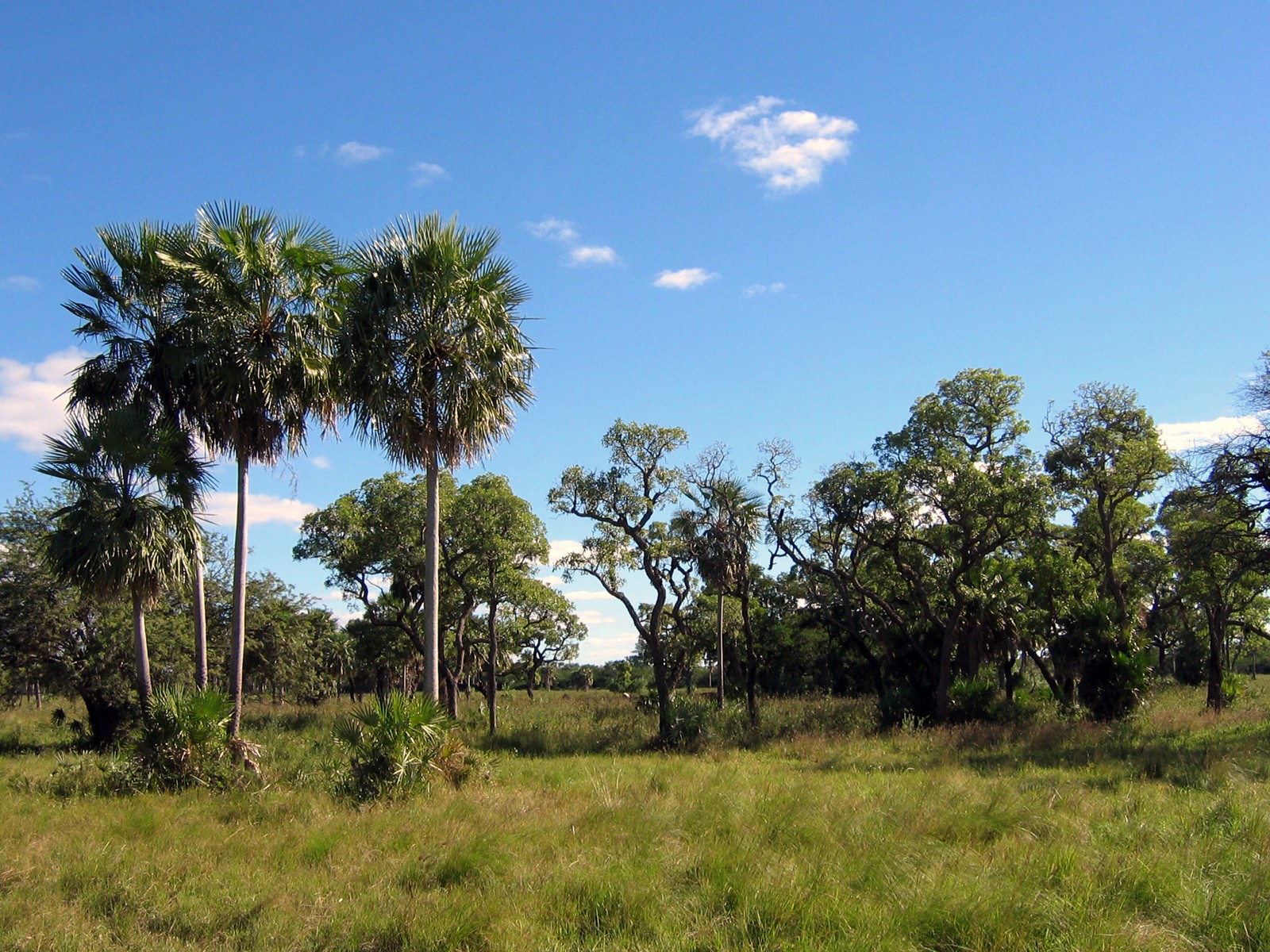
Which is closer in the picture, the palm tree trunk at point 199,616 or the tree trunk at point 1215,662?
the palm tree trunk at point 199,616

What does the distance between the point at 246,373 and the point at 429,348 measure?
342 centimetres

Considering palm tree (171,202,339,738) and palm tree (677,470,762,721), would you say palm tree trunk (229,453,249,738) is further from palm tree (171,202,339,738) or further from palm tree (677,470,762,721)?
palm tree (677,470,762,721)

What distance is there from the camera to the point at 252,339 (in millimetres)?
15930

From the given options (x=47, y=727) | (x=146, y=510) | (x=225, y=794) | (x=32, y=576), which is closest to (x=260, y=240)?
(x=146, y=510)

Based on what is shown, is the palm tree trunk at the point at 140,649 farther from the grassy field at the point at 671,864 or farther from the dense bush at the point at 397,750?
the dense bush at the point at 397,750

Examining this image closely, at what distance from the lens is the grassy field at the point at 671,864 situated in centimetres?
691

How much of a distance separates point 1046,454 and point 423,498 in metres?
20.6

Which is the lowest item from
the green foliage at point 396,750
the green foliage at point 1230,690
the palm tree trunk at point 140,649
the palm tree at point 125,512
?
the green foliage at point 1230,690

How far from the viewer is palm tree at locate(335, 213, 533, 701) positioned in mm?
14969

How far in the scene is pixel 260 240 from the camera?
16047 millimetres

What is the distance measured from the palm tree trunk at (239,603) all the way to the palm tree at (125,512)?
4.96 ft

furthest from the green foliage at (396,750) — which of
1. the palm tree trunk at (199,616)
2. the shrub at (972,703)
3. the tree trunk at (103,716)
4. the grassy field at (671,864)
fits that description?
the shrub at (972,703)

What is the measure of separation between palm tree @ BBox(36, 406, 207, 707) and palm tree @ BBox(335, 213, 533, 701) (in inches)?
162

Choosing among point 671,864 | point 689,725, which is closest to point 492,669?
point 689,725
